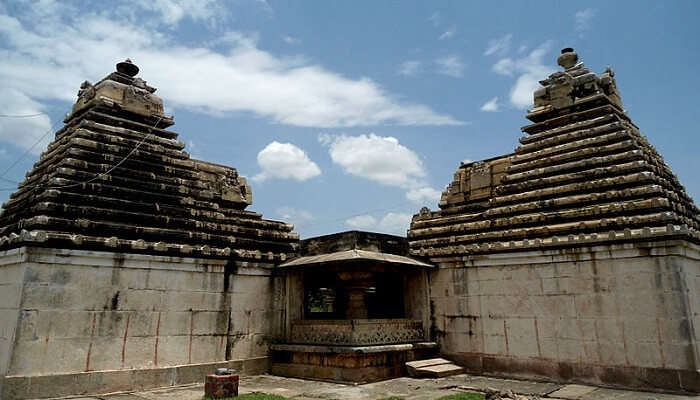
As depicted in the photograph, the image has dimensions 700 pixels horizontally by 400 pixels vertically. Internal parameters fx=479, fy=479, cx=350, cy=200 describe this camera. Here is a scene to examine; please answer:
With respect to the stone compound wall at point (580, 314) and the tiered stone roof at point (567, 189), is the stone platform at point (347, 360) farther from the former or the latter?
the tiered stone roof at point (567, 189)

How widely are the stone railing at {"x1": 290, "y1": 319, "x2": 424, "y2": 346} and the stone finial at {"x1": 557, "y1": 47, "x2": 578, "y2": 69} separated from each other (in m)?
9.93

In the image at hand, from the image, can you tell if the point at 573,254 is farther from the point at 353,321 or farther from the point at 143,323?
the point at 143,323

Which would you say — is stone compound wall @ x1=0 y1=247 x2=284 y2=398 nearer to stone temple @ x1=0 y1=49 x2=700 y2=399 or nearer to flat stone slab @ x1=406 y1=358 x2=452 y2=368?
stone temple @ x1=0 y1=49 x2=700 y2=399

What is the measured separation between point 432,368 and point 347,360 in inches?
96.4

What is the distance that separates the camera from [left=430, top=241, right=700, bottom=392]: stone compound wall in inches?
414

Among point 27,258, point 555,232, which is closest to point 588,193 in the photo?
point 555,232

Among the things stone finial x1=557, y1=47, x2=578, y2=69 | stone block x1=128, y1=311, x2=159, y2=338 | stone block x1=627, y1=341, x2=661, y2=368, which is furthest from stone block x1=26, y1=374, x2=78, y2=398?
stone finial x1=557, y1=47, x2=578, y2=69

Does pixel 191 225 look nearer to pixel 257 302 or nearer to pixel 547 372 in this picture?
pixel 257 302

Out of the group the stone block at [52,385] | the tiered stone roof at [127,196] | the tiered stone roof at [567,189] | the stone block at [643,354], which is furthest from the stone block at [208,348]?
the stone block at [643,354]

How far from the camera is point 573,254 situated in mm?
12016

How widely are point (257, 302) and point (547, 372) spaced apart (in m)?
8.17

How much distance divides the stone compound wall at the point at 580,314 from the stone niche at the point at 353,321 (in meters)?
1.03

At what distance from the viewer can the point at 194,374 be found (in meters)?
12.5

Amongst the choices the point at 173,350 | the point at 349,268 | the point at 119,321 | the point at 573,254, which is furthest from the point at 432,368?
the point at 119,321
